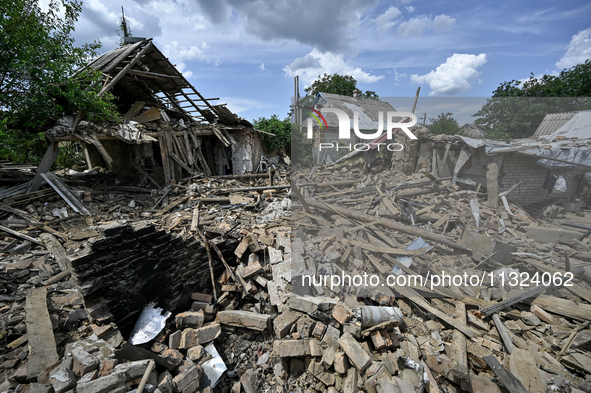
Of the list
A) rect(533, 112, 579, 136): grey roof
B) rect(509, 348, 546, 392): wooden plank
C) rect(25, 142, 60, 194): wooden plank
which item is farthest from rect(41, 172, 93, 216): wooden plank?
rect(533, 112, 579, 136): grey roof

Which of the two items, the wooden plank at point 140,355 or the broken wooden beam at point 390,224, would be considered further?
the broken wooden beam at point 390,224

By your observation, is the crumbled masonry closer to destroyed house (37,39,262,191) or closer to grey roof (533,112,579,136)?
grey roof (533,112,579,136)

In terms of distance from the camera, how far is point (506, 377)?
2.90 meters

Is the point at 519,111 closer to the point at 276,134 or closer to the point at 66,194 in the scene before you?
the point at 276,134

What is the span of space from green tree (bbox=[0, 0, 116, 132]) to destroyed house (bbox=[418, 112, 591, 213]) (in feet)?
39.4

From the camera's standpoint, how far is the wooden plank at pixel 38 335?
2994 mm

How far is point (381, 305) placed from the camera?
4203 mm

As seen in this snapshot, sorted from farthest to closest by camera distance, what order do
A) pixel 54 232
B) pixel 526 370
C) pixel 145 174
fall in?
pixel 145 174 < pixel 54 232 < pixel 526 370

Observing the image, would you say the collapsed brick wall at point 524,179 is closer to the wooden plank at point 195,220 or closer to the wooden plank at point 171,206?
the wooden plank at point 195,220

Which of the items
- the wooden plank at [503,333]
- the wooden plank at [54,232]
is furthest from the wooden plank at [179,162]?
the wooden plank at [503,333]

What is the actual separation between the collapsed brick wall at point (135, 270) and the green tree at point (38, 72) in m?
6.91

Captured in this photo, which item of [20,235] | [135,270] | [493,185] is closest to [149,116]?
[20,235]

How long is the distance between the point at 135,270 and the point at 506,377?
5.23 meters

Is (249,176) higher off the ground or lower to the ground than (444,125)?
lower
